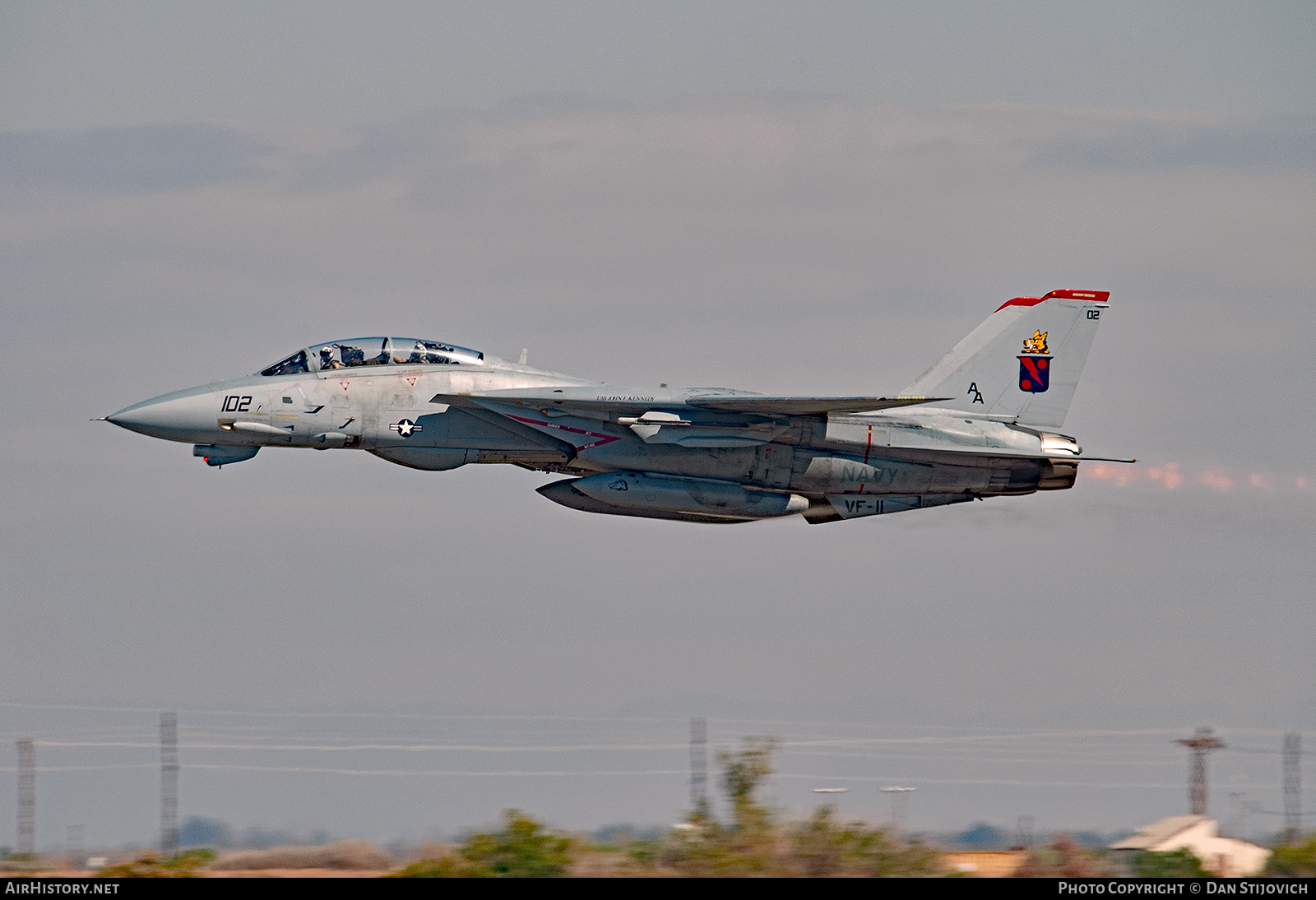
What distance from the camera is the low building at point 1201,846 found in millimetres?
25625

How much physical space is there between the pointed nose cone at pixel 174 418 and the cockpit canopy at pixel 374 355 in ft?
3.94

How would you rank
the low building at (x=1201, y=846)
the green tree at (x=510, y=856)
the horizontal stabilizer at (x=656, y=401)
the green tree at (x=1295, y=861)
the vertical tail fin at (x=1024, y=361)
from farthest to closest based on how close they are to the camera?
the vertical tail fin at (x=1024, y=361), the low building at (x=1201, y=846), the horizontal stabilizer at (x=656, y=401), the green tree at (x=1295, y=861), the green tree at (x=510, y=856)

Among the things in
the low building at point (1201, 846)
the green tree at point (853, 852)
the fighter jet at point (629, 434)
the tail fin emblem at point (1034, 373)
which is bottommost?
the low building at point (1201, 846)

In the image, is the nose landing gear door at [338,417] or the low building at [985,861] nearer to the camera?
the low building at [985,861]

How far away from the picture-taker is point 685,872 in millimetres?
22047

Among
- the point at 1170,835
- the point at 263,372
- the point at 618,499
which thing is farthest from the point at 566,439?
the point at 1170,835

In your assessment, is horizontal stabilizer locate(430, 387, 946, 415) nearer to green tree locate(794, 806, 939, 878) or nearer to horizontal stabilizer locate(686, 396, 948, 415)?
horizontal stabilizer locate(686, 396, 948, 415)

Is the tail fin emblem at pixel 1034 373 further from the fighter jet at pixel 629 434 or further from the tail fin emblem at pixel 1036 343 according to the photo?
the fighter jet at pixel 629 434

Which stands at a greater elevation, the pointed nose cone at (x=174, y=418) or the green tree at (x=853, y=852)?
the pointed nose cone at (x=174, y=418)

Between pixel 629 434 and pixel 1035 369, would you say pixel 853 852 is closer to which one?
pixel 629 434

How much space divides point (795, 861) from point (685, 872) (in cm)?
212

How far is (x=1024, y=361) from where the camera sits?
2781 cm

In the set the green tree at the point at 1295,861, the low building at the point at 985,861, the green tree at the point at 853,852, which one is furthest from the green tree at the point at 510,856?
the green tree at the point at 1295,861

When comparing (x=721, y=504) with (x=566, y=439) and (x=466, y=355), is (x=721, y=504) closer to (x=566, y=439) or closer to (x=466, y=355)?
(x=566, y=439)
